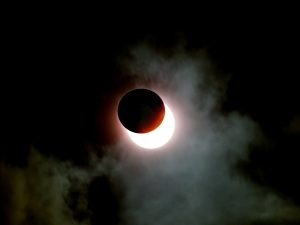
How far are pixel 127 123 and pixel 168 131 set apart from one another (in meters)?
0.75

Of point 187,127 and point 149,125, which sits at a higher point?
point 187,127

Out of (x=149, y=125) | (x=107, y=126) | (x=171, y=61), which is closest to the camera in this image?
(x=149, y=125)

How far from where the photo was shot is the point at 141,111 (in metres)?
6.61

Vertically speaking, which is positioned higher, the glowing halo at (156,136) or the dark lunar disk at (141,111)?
the dark lunar disk at (141,111)

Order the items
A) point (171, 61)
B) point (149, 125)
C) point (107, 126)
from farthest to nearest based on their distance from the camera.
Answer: point (107, 126) → point (171, 61) → point (149, 125)

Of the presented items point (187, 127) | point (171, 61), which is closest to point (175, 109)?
point (187, 127)

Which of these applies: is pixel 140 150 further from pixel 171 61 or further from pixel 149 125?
pixel 149 125

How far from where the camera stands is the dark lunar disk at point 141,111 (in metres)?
6.57

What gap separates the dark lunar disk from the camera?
6.57 metres

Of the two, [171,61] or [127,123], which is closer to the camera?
[127,123]

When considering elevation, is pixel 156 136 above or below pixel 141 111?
below

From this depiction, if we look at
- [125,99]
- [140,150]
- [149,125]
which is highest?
[140,150]

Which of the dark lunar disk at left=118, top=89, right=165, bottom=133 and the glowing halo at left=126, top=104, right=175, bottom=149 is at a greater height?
the dark lunar disk at left=118, top=89, right=165, bottom=133

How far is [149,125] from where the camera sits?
657cm
